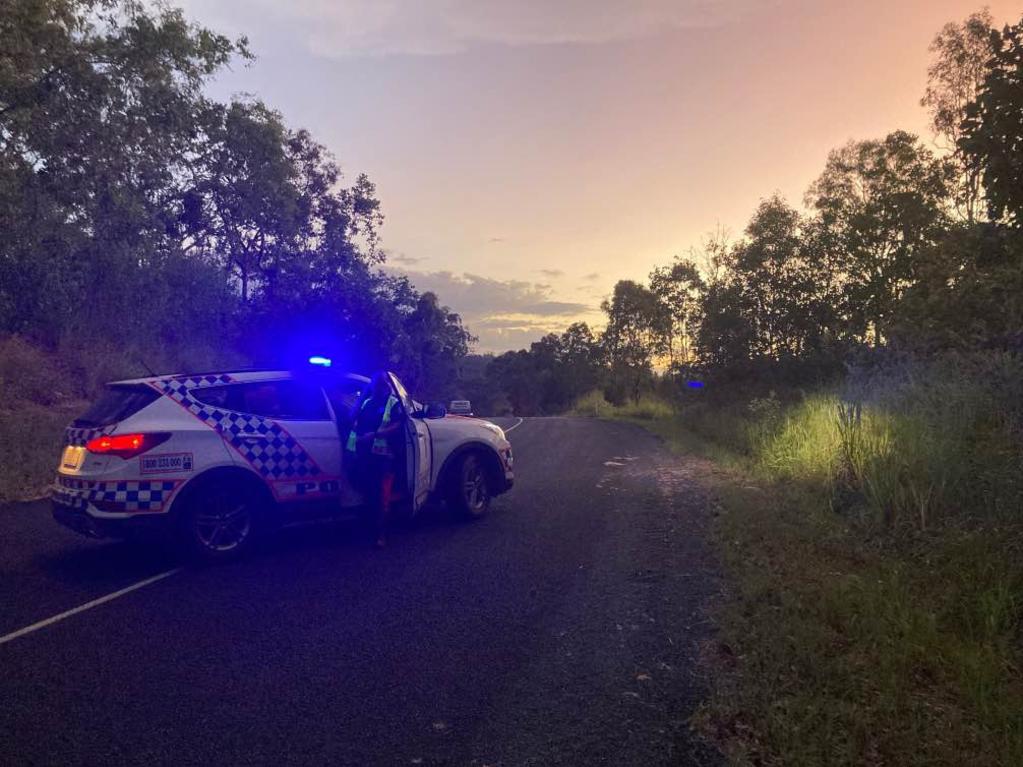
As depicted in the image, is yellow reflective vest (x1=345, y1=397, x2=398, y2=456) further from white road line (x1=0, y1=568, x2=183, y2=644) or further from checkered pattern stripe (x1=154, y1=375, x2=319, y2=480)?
white road line (x1=0, y1=568, x2=183, y2=644)

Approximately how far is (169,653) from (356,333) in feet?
71.6

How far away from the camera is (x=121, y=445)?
21.2 ft

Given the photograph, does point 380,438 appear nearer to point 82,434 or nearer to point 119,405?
point 119,405

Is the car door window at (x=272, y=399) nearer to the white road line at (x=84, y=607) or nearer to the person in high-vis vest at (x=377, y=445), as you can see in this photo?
the person in high-vis vest at (x=377, y=445)

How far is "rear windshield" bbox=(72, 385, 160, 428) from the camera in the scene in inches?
263

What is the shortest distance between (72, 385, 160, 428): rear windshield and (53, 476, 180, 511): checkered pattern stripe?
0.57 m

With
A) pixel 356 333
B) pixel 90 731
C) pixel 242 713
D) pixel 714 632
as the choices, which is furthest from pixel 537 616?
pixel 356 333

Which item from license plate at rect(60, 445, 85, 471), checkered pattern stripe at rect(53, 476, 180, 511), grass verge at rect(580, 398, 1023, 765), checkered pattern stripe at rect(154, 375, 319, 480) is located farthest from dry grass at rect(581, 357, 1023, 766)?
license plate at rect(60, 445, 85, 471)

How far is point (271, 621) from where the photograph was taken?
5316 mm

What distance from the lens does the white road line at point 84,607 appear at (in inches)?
197

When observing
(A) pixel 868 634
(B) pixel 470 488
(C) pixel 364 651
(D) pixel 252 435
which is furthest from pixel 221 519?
(A) pixel 868 634

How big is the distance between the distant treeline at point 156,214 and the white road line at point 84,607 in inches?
173

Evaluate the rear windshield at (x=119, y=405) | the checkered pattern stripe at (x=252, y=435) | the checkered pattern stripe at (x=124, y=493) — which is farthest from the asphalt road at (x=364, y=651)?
the rear windshield at (x=119, y=405)

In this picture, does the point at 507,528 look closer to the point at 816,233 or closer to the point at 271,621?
the point at 271,621
